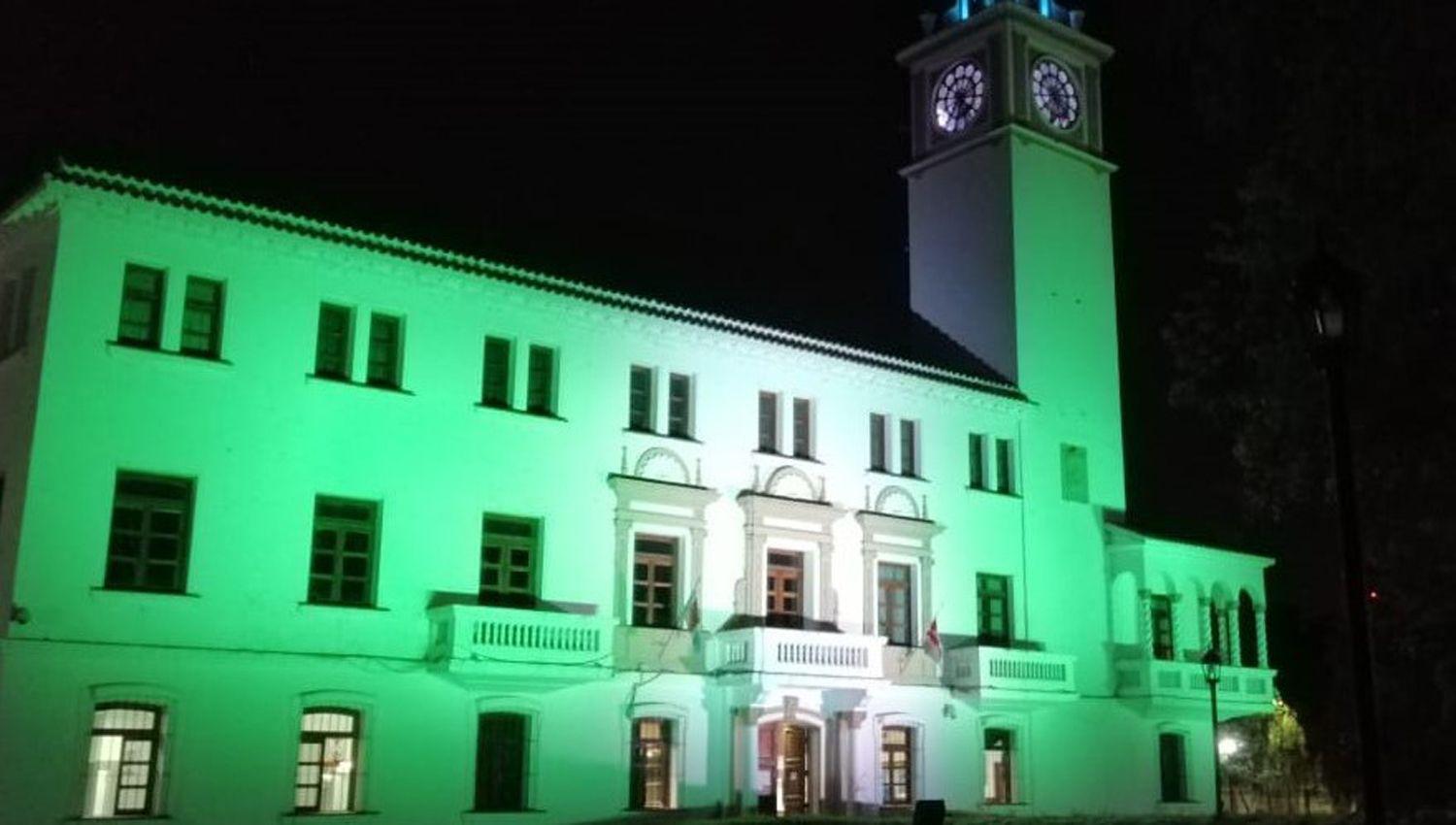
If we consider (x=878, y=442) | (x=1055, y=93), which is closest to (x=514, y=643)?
(x=878, y=442)

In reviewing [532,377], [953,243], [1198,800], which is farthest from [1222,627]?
[532,377]

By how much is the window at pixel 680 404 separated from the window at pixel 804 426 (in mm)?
2927

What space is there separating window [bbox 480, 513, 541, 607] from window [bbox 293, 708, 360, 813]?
3.41m

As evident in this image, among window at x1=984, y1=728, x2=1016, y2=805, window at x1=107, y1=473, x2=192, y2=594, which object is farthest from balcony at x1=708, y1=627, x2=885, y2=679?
window at x1=107, y1=473, x2=192, y2=594

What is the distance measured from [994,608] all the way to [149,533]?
66.5 feet

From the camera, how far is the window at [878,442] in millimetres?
33875

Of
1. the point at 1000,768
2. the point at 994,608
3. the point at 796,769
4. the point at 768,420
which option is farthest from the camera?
the point at 994,608

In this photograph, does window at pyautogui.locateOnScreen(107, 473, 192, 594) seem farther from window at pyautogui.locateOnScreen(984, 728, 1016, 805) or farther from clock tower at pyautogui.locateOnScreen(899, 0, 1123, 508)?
clock tower at pyautogui.locateOnScreen(899, 0, 1123, 508)

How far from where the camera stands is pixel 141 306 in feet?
80.0

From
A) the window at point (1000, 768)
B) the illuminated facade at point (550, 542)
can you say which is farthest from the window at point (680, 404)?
the window at point (1000, 768)

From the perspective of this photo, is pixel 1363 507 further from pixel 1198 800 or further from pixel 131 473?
pixel 1198 800

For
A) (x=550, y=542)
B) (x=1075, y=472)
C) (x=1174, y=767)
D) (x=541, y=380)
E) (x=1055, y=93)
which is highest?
(x=1055, y=93)

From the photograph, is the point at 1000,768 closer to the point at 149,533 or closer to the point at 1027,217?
the point at 1027,217

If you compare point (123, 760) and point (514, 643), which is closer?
point (123, 760)
